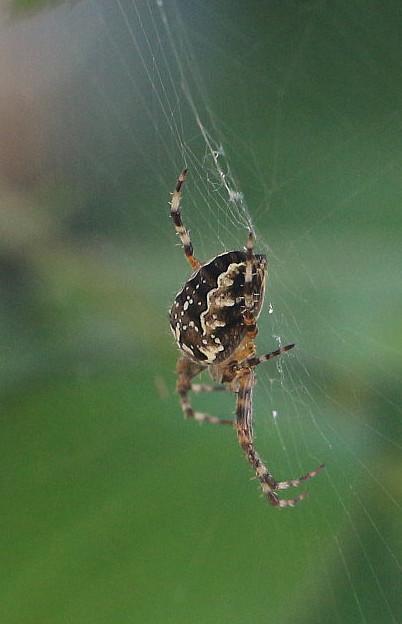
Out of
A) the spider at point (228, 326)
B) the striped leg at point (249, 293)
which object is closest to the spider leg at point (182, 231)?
the spider at point (228, 326)

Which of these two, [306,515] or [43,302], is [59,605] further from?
[43,302]

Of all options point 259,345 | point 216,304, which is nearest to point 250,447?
point 259,345

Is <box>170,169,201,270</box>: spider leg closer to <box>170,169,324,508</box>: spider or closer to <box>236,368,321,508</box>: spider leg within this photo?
<box>170,169,324,508</box>: spider

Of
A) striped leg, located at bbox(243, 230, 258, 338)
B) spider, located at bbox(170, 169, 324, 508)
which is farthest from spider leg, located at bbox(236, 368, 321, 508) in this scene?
striped leg, located at bbox(243, 230, 258, 338)

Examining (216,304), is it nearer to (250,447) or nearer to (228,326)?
(228,326)

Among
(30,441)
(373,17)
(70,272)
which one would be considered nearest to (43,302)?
(70,272)

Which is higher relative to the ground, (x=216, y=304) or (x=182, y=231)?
(x=182, y=231)
